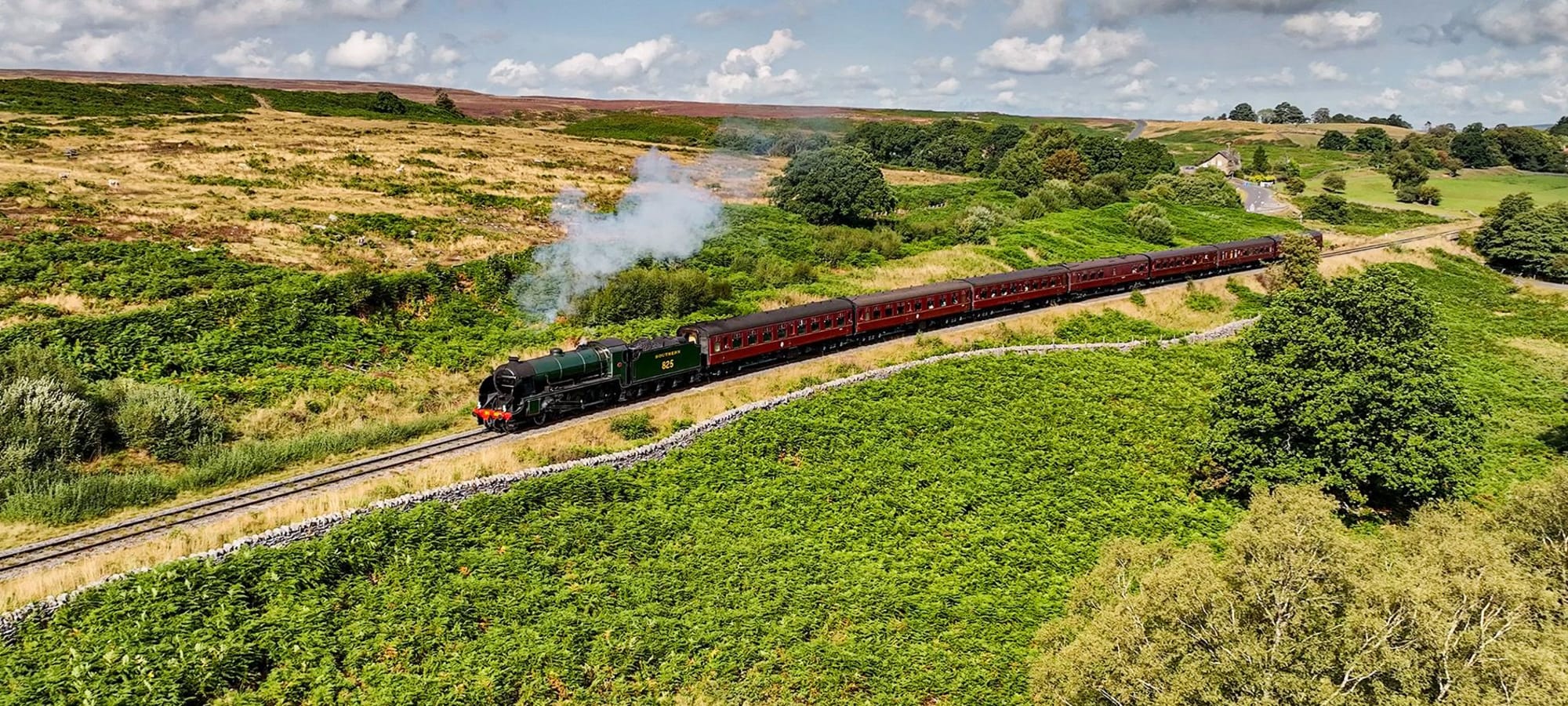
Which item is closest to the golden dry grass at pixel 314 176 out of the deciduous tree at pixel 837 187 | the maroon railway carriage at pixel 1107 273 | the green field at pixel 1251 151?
the deciduous tree at pixel 837 187

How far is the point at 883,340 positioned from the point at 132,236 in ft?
122

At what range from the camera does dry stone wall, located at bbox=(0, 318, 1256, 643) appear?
15992 mm

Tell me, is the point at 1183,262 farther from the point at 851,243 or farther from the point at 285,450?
the point at 285,450

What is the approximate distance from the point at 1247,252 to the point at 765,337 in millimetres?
42674

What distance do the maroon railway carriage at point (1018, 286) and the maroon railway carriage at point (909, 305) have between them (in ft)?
3.71

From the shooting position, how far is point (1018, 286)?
1724 inches

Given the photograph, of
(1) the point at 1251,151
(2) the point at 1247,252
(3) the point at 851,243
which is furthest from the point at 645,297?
(1) the point at 1251,151

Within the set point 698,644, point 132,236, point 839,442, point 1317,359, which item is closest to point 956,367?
point 839,442

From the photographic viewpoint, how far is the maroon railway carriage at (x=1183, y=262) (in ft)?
168

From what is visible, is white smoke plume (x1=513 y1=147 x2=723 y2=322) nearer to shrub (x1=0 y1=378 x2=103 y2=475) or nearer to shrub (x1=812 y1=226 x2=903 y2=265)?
shrub (x1=812 y1=226 x2=903 y2=265)

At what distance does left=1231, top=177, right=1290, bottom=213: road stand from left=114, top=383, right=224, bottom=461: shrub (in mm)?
99452

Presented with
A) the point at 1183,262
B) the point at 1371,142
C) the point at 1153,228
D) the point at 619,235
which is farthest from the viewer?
the point at 1371,142

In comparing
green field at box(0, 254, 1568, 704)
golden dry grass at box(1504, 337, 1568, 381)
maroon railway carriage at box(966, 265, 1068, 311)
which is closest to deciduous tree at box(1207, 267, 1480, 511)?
green field at box(0, 254, 1568, 704)

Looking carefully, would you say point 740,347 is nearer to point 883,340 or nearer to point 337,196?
point 883,340
